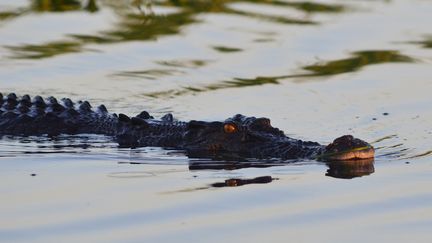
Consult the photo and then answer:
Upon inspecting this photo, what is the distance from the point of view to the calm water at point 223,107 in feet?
26.0

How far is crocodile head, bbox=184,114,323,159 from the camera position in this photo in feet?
34.4

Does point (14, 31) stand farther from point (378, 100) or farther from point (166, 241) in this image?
point (166, 241)

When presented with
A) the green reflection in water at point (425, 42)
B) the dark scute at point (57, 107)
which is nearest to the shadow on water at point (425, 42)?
the green reflection in water at point (425, 42)

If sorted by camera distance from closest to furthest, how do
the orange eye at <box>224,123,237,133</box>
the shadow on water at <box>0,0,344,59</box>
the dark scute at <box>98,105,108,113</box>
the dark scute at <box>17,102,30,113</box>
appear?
1. the orange eye at <box>224,123,237,133</box>
2. the dark scute at <box>17,102,30,113</box>
3. the dark scute at <box>98,105,108,113</box>
4. the shadow on water at <box>0,0,344,59</box>

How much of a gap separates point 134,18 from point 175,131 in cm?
705

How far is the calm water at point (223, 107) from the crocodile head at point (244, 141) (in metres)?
0.30

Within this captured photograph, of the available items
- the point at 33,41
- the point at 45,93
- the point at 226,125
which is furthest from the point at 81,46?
the point at 226,125

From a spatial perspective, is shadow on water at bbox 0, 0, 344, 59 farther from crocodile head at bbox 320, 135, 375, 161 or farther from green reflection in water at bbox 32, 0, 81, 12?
crocodile head at bbox 320, 135, 375, 161

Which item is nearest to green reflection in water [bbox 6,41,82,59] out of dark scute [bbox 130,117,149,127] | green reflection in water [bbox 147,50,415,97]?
green reflection in water [bbox 147,50,415,97]

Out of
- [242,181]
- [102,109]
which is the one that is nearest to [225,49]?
[102,109]

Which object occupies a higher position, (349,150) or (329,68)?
(329,68)

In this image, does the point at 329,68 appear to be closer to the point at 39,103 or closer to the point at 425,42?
the point at 425,42

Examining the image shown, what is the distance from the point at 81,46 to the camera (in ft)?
52.0

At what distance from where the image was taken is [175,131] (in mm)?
11234
